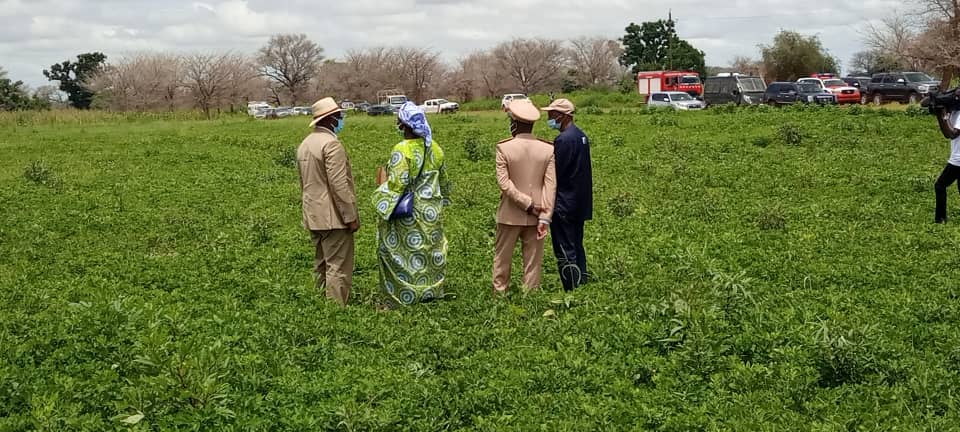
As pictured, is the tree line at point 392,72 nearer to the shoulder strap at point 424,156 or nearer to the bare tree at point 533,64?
the bare tree at point 533,64

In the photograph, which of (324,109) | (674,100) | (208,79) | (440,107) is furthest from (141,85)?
(324,109)

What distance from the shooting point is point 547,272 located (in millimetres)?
8875

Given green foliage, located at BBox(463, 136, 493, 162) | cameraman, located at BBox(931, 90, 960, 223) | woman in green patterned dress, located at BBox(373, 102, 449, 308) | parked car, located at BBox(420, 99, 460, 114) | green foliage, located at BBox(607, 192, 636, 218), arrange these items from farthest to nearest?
parked car, located at BBox(420, 99, 460, 114)
green foliage, located at BBox(463, 136, 493, 162)
green foliage, located at BBox(607, 192, 636, 218)
cameraman, located at BBox(931, 90, 960, 223)
woman in green patterned dress, located at BBox(373, 102, 449, 308)

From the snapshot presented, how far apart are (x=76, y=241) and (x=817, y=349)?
9138mm

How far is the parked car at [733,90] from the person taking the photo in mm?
34625

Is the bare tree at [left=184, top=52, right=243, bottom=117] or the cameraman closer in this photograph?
the cameraman

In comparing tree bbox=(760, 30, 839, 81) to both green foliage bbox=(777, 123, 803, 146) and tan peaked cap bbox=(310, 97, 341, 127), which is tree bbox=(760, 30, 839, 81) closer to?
green foliage bbox=(777, 123, 803, 146)

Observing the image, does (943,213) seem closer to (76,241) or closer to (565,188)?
(565,188)

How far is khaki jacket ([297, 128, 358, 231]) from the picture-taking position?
7273 millimetres

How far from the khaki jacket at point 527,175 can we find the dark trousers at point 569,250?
34 cm

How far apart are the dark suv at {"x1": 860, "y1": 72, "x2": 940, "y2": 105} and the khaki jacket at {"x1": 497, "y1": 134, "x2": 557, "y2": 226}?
30.2m

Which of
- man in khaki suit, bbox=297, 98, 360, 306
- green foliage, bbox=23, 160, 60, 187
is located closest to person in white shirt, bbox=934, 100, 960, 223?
man in khaki suit, bbox=297, 98, 360, 306

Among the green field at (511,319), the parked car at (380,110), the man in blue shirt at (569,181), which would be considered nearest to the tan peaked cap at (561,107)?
the man in blue shirt at (569,181)

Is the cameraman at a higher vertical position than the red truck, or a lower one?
lower
